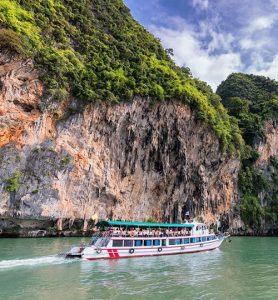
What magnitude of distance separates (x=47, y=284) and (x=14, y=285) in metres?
1.30

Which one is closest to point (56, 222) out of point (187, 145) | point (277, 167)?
point (187, 145)

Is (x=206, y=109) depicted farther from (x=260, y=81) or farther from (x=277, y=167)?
(x=260, y=81)

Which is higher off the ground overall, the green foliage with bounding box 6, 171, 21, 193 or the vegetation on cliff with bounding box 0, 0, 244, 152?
the vegetation on cliff with bounding box 0, 0, 244, 152

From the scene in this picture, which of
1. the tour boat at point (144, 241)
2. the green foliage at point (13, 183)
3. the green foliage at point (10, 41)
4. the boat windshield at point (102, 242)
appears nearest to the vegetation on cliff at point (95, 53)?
the green foliage at point (10, 41)

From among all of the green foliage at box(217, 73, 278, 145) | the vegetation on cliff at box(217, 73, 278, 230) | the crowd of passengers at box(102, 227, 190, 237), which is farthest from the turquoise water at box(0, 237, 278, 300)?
the green foliage at box(217, 73, 278, 145)

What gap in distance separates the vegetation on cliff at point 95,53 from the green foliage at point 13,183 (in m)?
7.63

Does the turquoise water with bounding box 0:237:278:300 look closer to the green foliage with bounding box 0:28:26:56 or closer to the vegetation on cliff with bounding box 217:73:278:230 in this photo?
the green foliage with bounding box 0:28:26:56

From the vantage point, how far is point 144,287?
15977 millimetres

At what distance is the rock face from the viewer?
3281 centimetres

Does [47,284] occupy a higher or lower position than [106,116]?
lower

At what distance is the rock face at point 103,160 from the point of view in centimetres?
3281

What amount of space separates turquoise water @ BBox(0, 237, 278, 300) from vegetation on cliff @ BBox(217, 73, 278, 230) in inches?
1289

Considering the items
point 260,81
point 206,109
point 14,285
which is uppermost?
point 260,81

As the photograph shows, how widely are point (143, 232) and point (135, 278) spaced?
30.0 ft
